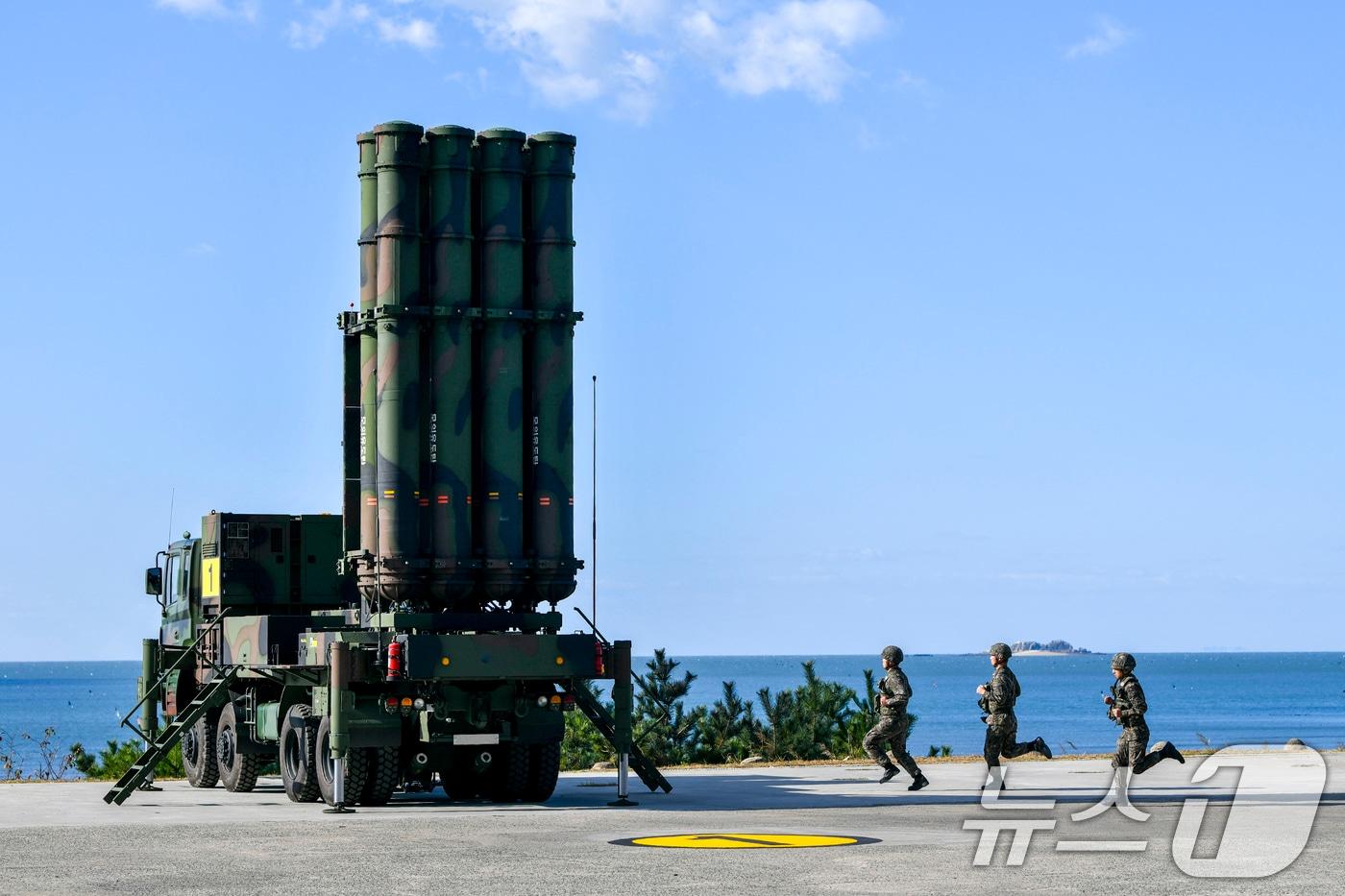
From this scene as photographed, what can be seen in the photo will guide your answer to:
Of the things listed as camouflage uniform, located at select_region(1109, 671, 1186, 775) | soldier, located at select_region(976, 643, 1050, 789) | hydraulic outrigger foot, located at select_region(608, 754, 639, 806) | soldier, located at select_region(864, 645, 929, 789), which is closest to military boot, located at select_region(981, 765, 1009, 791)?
soldier, located at select_region(976, 643, 1050, 789)

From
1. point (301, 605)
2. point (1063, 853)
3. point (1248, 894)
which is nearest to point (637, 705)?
point (301, 605)

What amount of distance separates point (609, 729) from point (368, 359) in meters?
4.80

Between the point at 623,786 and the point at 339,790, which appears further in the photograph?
the point at 623,786

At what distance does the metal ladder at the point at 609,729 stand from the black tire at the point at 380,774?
6.56ft

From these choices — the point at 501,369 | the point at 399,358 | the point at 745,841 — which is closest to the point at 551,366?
the point at 501,369

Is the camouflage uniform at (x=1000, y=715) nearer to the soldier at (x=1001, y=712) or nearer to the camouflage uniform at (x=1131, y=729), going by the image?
the soldier at (x=1001, y=712)

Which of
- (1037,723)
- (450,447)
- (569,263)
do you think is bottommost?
(1037,723)

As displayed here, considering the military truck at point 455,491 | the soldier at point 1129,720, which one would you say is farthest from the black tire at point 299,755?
the soldier at point 1129,720

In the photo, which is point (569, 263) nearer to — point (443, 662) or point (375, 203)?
point (375, 203)

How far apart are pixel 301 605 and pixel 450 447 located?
5.16 meters

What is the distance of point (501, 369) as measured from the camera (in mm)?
22391

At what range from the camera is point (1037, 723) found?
113 metres

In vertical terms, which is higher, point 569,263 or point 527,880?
point 569,263

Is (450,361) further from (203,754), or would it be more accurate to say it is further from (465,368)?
(203,754)
